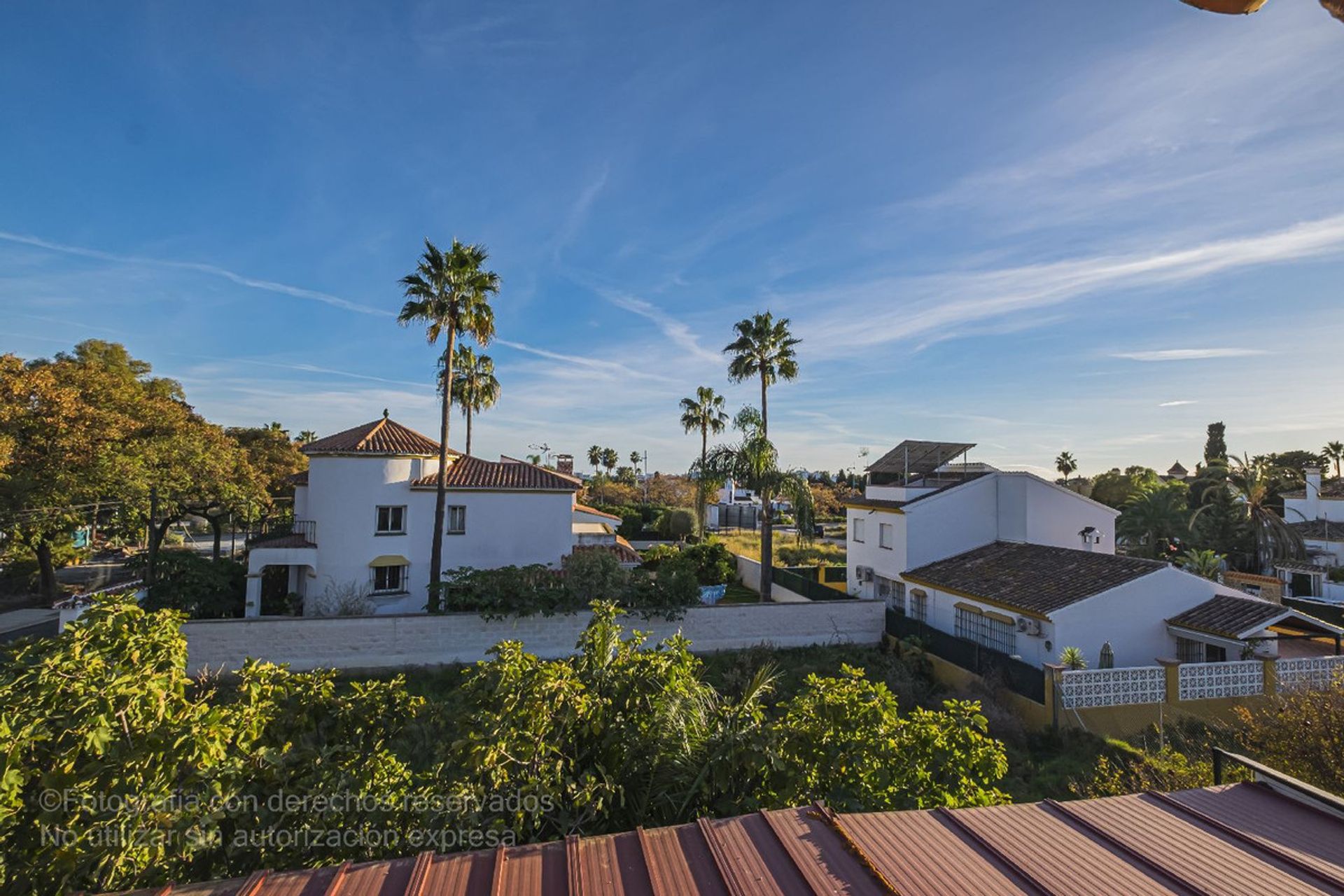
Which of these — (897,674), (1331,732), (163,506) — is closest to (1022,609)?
(897,674)

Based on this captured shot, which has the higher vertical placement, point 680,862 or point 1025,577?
point 1025,577

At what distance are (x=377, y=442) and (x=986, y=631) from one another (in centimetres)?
2213

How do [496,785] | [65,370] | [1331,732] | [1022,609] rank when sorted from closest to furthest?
[496,785] → [1331,732] → [1022,609] → [65,370]

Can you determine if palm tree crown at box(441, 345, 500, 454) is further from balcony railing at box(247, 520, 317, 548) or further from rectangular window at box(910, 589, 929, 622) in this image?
rectangular window at box(910, 589, 929, 622)

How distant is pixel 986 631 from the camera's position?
1795 centimetres

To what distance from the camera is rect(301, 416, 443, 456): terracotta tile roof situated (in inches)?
871

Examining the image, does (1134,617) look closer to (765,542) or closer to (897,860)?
(765,542)

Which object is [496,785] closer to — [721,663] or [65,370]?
[721,663]

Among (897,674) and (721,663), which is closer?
(897,674)

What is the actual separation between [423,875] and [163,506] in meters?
26.0

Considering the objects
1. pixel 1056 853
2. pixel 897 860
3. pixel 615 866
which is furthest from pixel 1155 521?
pixel 615 866

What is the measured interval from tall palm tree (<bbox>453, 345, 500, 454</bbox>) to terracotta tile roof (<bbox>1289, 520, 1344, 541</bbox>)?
49.0 meters

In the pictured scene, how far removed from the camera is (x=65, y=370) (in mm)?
23406

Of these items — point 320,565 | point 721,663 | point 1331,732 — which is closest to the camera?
point 1331,732
